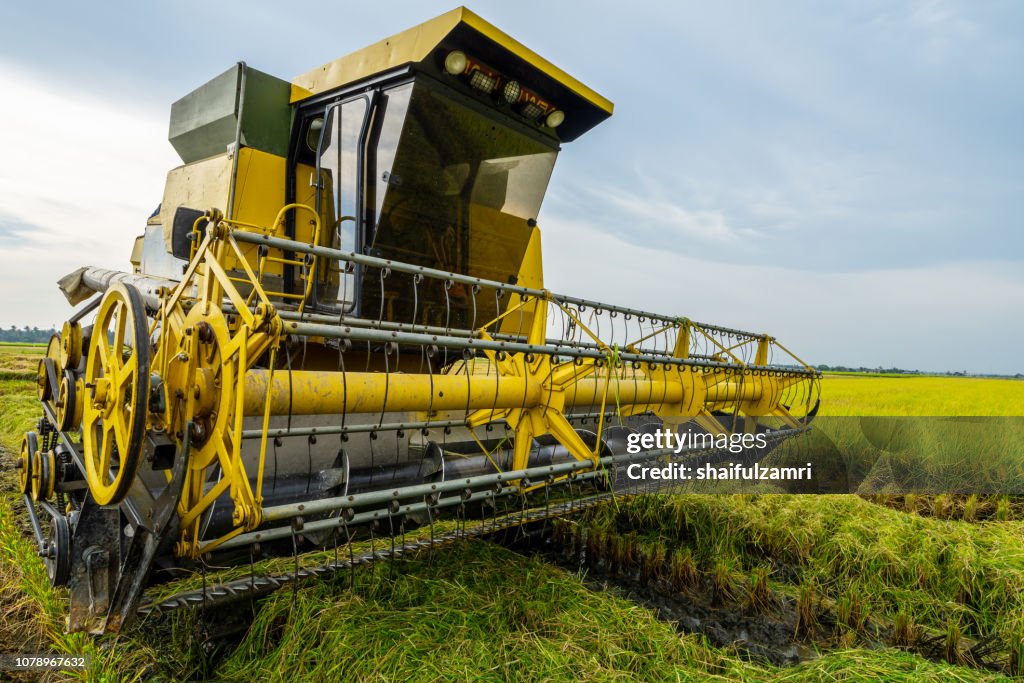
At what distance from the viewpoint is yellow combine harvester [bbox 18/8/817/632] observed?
190 cm

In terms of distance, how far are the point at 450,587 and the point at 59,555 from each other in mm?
1559

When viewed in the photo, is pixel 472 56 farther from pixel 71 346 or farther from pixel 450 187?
pixel 71 346

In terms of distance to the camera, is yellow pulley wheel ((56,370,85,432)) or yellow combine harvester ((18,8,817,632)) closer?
yellow combine harvester ((18,8,817,632))

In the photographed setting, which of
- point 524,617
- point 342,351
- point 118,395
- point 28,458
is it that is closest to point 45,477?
point 28,458

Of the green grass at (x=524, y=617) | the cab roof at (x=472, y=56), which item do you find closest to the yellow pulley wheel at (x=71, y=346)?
the green grass at (x=524, y=617)

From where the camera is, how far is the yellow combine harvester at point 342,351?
1899mm

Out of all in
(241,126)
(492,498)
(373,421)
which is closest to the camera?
(492,498)

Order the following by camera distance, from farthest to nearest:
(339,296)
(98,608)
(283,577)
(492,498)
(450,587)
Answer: (339,296) < (450,587) < (492,498) < (283,577) < (98,608)

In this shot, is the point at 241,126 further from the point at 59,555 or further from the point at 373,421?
the point at 59,555

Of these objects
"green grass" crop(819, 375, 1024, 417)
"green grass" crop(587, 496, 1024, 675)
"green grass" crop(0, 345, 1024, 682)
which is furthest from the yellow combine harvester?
"green grass" crop(819, 375, 1024, 417)

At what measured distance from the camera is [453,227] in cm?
368

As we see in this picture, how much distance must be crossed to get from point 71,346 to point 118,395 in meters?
1.11

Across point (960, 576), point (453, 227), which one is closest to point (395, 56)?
point (453, 227)

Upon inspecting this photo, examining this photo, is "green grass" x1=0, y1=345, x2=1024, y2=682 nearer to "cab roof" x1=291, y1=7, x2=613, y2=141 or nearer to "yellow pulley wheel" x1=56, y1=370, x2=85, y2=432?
"yellow pulley wheel" x1=56, y1=370, x2=85, y2=432
